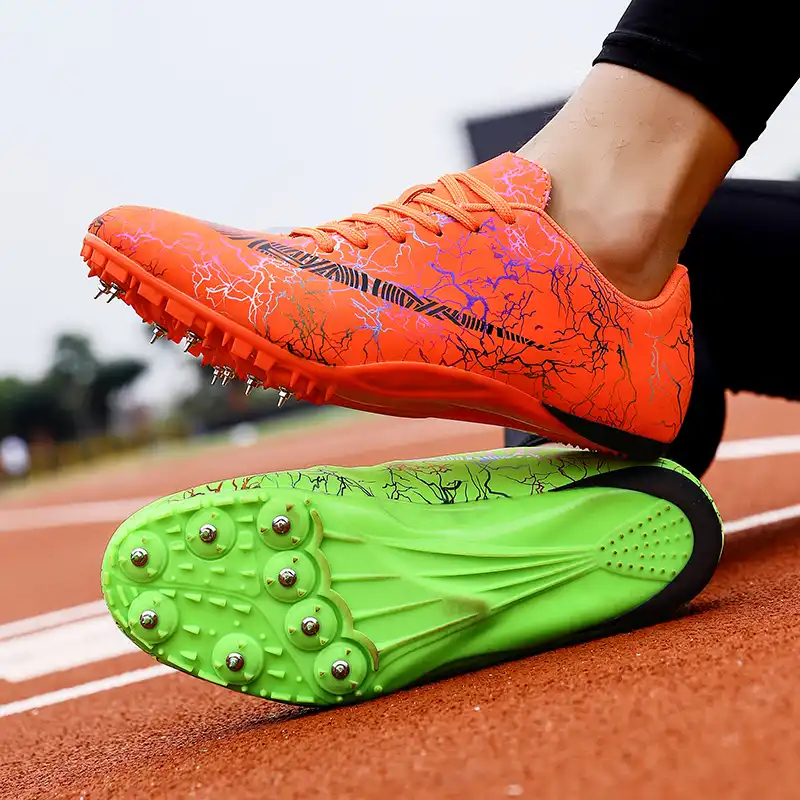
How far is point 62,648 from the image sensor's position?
1.52 meters

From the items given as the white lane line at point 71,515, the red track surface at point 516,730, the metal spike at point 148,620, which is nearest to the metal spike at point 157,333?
the metal spike at point 148,620

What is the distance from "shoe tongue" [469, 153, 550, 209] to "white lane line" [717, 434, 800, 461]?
1790 mm

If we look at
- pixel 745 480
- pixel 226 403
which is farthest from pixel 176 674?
pixel 226 403

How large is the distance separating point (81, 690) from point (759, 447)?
2056mm

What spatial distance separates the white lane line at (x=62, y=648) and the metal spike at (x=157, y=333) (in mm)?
749

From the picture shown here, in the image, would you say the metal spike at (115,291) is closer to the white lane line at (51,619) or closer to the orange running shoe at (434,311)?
the orange running shoe at (434,311)

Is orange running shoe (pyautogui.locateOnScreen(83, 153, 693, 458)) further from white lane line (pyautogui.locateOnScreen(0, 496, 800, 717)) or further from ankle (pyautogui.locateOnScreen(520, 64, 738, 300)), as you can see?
white lane line (pyautogui.locateOnScreen(0, 496, 800, 717))

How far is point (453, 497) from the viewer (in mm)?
848

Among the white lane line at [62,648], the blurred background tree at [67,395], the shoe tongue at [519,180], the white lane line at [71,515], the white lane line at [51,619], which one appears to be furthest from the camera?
the blurred background tree at [67,395]

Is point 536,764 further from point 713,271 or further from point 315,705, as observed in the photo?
point 713,271

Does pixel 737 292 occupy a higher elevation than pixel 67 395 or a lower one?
higher

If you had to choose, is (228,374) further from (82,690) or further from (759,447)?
(759,447)

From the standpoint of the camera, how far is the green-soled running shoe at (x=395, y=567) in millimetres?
739

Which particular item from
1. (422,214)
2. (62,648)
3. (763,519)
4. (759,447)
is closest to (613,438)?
(422,214)
